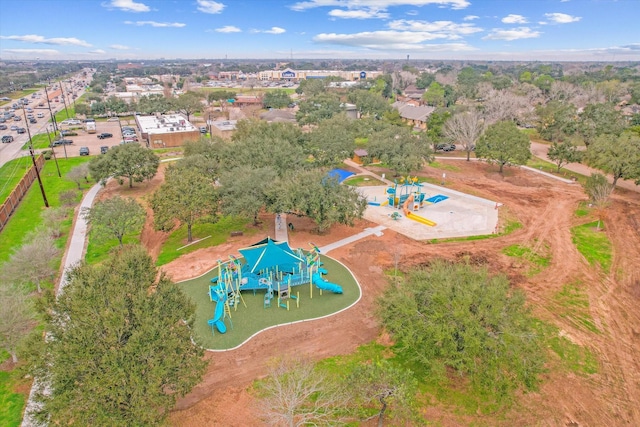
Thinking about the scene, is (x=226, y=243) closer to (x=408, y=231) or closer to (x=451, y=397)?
(x=408, y=231)

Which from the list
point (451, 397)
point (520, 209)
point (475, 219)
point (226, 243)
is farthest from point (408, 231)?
point (451, 397)

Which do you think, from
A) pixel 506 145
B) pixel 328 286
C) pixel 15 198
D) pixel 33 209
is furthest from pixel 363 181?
pixel 15 198

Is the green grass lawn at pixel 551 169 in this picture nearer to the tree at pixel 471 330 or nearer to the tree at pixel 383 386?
the tree at pixel 471 330

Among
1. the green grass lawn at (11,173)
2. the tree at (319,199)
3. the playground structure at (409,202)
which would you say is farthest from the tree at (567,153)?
the green grass lawn at (11,173)

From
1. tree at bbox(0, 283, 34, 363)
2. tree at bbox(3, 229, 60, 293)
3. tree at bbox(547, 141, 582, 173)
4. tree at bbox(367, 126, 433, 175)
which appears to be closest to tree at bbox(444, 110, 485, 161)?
tree at bbox(547, 141, 582, 173)

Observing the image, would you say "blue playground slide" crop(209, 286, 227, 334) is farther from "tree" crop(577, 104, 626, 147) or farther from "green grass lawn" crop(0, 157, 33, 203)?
"tree" crop(577, 104, 626, 147)
